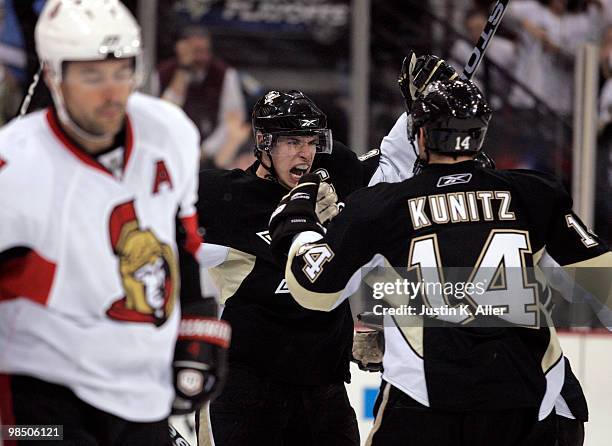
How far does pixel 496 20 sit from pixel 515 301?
45.5 inches

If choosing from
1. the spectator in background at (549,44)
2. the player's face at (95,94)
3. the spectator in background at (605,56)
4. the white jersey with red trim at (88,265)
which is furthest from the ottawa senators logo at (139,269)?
the spectator in background at (549,44)

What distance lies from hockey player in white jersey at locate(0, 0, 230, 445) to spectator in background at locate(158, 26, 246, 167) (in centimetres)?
342

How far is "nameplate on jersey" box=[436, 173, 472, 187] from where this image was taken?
215 cm

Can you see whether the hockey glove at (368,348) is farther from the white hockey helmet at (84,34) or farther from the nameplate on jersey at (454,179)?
the white hockey helmet at (84,34)

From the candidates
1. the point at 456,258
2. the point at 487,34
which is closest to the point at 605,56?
the point at 487,34

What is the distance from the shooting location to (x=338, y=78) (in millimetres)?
5414

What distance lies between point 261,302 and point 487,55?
2750 millimetres

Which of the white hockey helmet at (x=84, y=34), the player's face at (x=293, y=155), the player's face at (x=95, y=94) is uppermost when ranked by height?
the white hockey helmet at (x=84, y=34)

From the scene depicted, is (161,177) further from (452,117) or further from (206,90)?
(206,90)

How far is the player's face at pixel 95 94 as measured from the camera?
5.90 ft

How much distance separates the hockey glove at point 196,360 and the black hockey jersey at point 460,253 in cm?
28

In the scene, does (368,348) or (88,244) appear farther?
(368,348)

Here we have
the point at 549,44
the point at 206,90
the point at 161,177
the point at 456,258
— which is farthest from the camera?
the point at 206,90

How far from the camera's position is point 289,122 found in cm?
278
